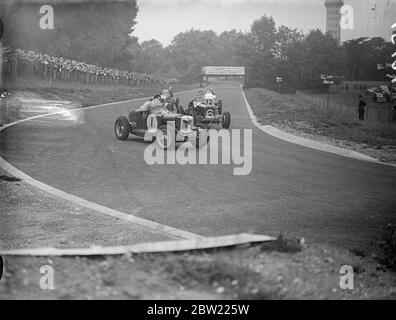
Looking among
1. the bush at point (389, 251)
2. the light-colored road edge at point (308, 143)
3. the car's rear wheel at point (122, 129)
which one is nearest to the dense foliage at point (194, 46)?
the light-colored road edge at point (308, 143)

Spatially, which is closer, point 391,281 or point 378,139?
point 391,281

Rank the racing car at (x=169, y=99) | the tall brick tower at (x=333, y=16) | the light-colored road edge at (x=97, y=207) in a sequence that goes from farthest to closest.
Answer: the racing car at (x=169, y=99), the tall brick tower at (x=333, y=16), the light-colored road edge at (x=97, y=207)

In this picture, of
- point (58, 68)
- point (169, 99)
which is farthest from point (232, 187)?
point (58, 68)

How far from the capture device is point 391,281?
14.7ft

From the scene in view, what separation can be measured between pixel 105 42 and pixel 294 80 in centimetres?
271

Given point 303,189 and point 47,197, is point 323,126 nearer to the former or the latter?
point 303,189

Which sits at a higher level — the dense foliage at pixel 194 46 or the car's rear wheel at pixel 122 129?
the dense foliage at pixel 194 46

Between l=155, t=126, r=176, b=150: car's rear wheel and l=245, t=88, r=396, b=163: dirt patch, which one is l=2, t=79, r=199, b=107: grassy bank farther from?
l=245, t=88, r=396, b=163: dirt patch

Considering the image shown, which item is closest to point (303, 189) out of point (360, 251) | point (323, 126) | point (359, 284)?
point (360, 251)

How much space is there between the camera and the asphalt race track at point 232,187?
564cm

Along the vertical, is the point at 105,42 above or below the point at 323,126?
above

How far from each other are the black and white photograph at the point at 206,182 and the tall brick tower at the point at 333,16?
0.09ft

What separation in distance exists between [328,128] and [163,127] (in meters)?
4.42
